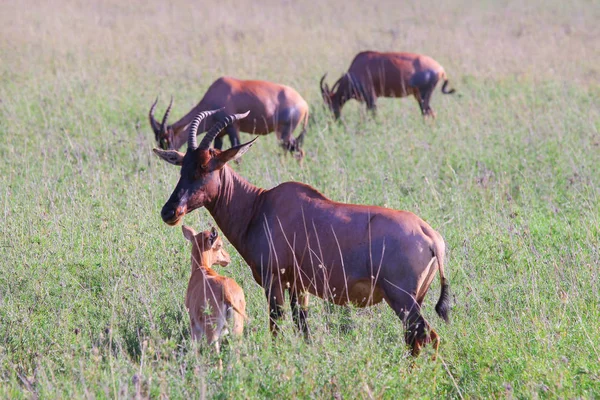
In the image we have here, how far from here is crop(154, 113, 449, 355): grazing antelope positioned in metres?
5.48

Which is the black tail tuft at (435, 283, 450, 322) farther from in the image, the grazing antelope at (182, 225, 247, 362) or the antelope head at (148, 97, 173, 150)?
the antelope head at (148, 97, 173, 150)

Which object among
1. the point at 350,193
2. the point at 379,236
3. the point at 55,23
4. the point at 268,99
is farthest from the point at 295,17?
the point at 379,236

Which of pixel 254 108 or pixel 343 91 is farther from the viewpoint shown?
pixel 343 91

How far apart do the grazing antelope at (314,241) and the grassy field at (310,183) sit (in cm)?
27

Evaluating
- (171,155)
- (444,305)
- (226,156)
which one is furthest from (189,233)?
(444,305)

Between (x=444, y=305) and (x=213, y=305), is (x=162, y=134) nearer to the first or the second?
(x=213, y=305)

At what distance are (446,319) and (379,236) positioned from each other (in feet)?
2.28

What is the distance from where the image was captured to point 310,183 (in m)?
9.18

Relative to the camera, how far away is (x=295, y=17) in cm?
2280

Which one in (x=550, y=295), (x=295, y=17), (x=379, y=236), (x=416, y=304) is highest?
(x=379, y=236)

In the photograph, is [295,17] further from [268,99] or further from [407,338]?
[407,338]

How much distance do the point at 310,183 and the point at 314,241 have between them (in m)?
3.38

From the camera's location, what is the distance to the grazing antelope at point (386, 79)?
550 inches

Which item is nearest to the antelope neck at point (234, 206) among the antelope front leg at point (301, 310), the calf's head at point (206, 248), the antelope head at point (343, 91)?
the calf's head at point (206, 248)
